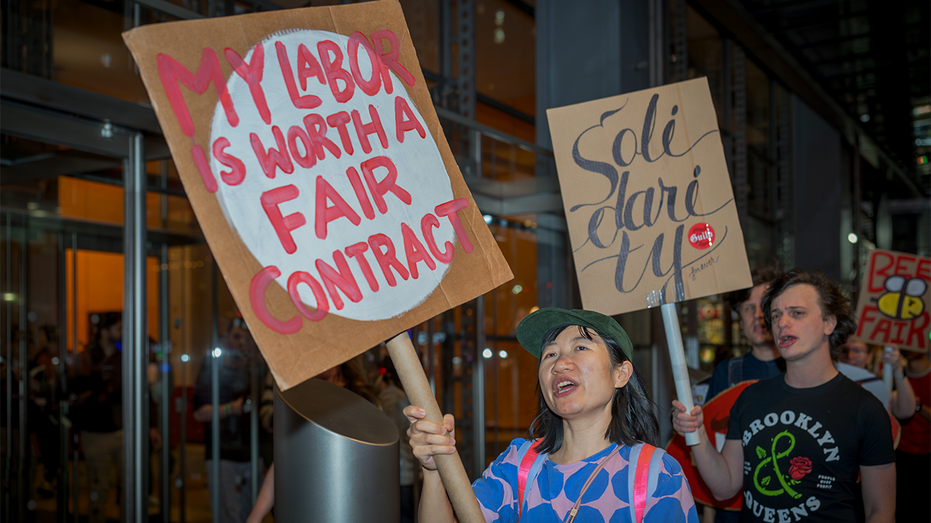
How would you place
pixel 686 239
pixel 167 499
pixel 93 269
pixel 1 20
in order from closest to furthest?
1. pixel 686 239
2. pixel 1 20
3. pixel 93 269
4. pixel 167 499

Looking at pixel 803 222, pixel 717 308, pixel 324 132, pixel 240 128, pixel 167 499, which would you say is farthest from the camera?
pixel 803 222

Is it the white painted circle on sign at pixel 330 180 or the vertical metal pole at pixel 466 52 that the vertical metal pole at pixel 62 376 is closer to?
the vertical metal pole at pixel 466 52

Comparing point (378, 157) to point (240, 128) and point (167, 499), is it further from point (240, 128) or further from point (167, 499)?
point (167, 499)

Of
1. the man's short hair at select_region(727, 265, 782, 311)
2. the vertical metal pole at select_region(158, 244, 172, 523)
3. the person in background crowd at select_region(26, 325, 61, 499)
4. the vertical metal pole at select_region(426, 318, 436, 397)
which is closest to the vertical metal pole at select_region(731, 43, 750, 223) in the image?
the vertical metal pole at select_region(426, 318, 436, 397)

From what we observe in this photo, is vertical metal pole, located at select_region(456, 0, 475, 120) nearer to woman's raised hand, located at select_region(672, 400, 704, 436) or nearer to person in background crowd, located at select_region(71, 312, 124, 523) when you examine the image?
person in background crowd, located at select_region(71, 312, 124, 523)

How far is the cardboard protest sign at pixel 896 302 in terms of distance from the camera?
4.38 metres

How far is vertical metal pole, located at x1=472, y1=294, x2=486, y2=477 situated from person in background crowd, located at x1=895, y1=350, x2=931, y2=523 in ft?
8.68

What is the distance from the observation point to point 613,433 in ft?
5.24

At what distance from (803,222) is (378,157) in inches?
417

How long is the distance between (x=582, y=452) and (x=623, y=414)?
144mm

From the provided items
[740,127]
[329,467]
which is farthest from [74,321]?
[740,127]

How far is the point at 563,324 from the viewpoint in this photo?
1.65 meters

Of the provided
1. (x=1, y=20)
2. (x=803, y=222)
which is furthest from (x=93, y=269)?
(x=803, y=222)
